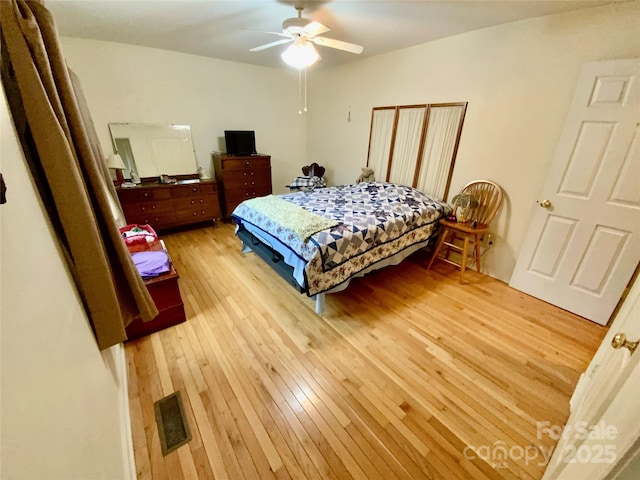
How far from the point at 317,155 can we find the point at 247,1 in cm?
280

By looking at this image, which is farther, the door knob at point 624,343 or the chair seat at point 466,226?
the chair seat at point 466,226

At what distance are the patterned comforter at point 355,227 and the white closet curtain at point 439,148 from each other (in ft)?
0.71

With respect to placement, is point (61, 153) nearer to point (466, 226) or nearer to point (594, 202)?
point (466, 226)

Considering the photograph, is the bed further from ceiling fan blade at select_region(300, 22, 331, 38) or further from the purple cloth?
ceiling fan blade at select_region(300, 22, 331, 38)

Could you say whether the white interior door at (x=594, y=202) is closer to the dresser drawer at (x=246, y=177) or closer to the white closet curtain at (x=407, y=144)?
the white closet curtain at (x=407, y=144)

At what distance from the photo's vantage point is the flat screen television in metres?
3.84

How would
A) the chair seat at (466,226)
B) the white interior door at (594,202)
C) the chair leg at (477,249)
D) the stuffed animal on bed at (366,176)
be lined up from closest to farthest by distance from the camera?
the white interior door at (594,202) → the chair seat at (466,226) → the chair leg at (477,249) → the stuffed animal on bed at (366,176)

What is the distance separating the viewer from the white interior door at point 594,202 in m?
1.79

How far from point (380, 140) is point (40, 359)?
12.0ft

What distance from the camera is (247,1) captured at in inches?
77.0

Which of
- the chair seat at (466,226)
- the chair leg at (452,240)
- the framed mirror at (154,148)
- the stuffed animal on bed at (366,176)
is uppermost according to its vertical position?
the framed mirror at (154,148)

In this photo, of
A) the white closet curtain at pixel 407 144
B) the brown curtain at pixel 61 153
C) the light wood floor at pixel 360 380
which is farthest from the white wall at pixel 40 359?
the white closet curtain at pixel 407 144

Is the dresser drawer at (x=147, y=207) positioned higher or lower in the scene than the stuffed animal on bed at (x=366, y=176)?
lower

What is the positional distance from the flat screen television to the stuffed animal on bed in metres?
1.80
